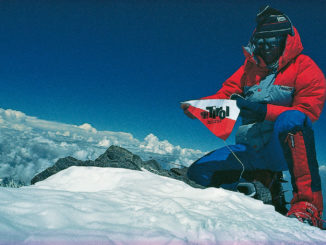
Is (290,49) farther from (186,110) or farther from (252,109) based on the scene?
(186,110)

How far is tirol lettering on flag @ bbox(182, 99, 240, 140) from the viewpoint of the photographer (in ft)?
8.91

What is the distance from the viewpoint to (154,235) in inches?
49.9

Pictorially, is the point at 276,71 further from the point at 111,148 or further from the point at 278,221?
the point at 111,148

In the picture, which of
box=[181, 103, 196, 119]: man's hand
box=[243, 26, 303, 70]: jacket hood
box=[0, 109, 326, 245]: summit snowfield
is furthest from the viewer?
box=[181, 103, 196, 119]: man's hand

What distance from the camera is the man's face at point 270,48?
304cm

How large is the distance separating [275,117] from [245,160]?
2.70 feet

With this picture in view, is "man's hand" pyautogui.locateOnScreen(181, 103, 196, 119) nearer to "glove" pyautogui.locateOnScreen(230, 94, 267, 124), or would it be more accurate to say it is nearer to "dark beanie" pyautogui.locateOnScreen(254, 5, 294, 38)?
"glove" pyautogui.locateOnScreen(230, 94, 267, 124)

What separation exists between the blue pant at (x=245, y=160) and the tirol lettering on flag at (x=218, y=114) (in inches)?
21.0

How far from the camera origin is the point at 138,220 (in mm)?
1459

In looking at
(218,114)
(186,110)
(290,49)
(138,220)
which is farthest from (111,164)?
(290,49)

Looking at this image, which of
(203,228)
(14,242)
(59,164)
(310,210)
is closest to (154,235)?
(203,228)

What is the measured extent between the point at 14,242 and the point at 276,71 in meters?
3.36

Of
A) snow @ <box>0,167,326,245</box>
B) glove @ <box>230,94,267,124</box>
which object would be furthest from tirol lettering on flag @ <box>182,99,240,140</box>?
snow @ <box>0,167,326,245</box>

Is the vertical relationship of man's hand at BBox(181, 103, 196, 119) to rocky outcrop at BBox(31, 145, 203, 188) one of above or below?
above
